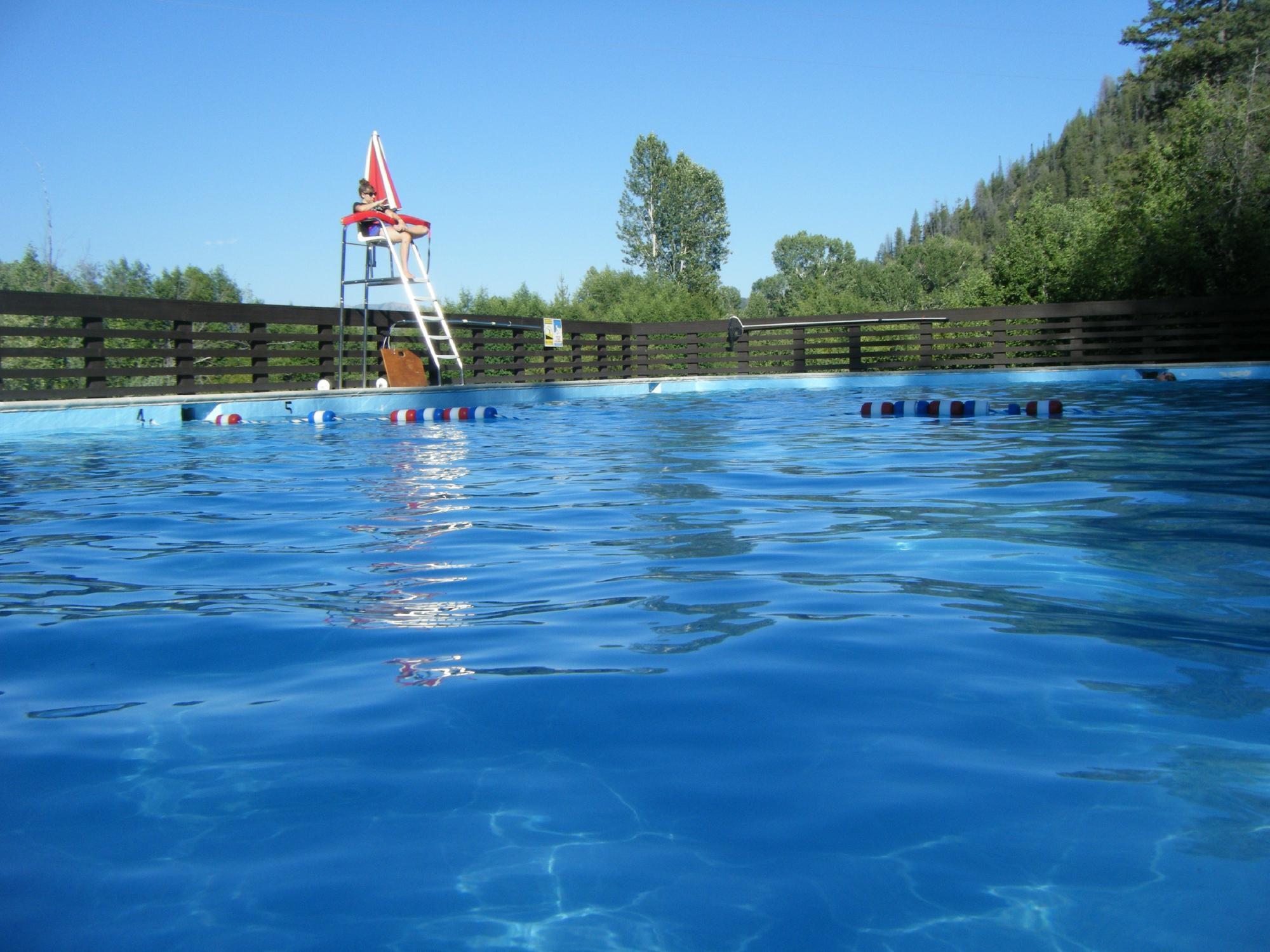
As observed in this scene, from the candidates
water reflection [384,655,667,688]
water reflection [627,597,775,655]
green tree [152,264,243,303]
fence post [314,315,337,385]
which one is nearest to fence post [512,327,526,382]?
fence post [314,315,337,385]

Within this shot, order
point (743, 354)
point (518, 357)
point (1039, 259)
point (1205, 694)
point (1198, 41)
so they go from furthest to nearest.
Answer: point (1198, 41) < point (1039, 259) < point (743, 354) < point (518, 357) < point (1205, 694)

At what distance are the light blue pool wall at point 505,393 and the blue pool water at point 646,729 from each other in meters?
5.73

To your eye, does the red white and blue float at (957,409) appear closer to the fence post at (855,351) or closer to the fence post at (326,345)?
the fence post at (326,345)

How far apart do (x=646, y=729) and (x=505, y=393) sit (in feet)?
38.1

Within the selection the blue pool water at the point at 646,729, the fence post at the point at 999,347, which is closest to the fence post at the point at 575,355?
the fence post at the point at 999,347

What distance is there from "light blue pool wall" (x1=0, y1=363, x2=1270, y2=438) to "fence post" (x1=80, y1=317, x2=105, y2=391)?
0.65 metres

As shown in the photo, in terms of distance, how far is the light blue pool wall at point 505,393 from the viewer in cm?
950

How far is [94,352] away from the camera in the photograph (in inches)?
410

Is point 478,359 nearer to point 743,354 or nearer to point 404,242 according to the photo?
point 404,242

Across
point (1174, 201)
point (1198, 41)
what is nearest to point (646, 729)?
point (1174, 201)

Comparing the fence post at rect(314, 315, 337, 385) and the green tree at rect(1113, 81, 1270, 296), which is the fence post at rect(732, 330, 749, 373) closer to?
the green tree at rect(1113, 81, 1270, 296)

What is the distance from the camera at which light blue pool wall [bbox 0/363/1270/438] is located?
9.50 metres

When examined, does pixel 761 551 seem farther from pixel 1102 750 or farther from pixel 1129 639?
pixel 1102 750

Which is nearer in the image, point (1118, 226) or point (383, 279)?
point (383, 279)
